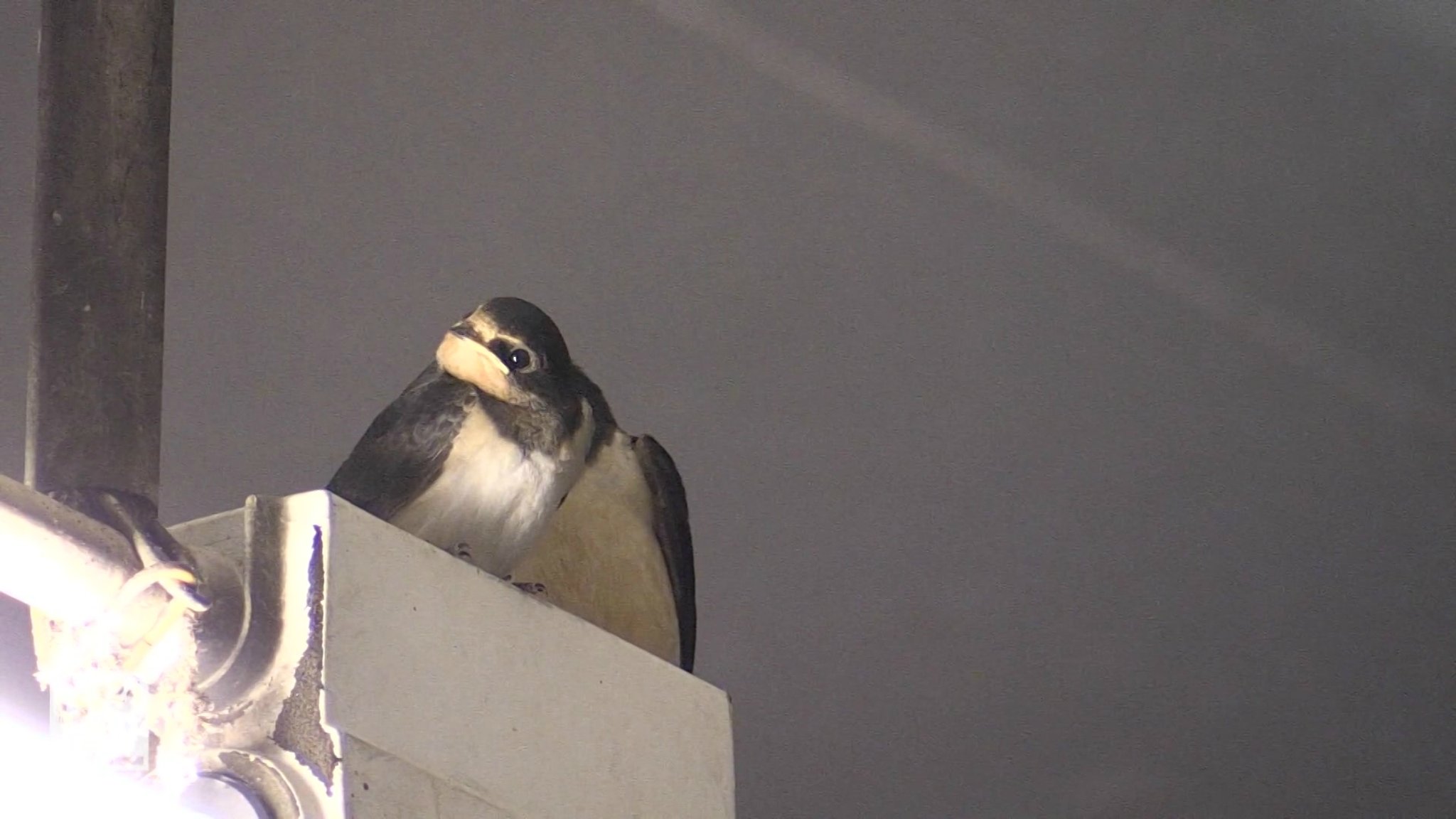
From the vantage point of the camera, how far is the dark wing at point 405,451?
4.76ft

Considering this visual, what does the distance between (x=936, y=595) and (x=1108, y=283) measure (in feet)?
2.14

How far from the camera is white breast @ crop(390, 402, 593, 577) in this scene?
1441 mm

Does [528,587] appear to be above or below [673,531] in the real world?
above

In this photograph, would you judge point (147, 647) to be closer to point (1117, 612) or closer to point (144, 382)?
point (144, 382)

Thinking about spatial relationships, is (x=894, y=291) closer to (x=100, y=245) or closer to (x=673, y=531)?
(x=673, y=531)

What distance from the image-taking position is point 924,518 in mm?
2914

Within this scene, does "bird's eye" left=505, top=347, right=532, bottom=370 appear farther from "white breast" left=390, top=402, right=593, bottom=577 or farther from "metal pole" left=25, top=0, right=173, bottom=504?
"metal pole" left=25, top=0, right=173, bottom=504

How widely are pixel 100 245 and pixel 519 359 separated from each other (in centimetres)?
35

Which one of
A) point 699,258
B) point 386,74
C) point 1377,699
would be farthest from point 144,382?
point 1377,699

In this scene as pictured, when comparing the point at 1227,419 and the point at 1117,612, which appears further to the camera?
the point at 1117,612

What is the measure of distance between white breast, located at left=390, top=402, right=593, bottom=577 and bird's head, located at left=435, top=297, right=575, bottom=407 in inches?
1.4

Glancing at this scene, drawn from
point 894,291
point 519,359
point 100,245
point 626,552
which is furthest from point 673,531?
point 100,245

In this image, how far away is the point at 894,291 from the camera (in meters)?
2.56

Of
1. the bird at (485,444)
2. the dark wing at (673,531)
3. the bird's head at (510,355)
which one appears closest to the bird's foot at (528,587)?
the bird at (485,444)
